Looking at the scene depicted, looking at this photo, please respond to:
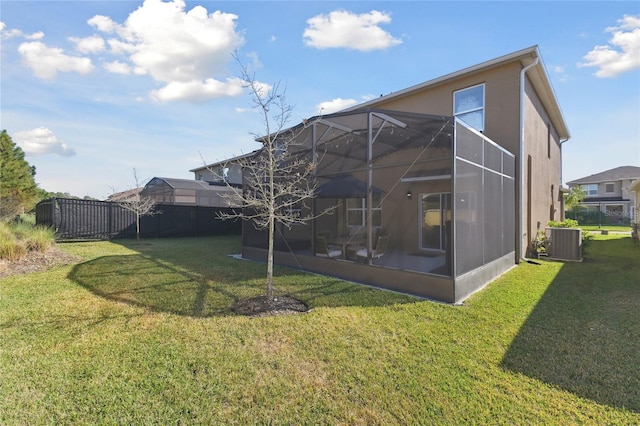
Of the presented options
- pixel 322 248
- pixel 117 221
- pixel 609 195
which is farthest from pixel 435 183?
pixel 609 195

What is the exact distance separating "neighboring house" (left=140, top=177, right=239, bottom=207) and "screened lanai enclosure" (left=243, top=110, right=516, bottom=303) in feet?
42.1

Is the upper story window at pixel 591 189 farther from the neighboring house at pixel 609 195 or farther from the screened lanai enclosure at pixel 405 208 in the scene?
the screened lanai enclosure at pixel 405 208

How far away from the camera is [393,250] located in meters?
10.9

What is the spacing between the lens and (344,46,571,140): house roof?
8617 millimetres

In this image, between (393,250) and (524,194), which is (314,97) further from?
(524,194)

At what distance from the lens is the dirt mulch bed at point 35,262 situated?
6.91 m

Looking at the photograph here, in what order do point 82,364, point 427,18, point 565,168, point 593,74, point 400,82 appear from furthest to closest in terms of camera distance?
point 565,168
point 400,82
point 593,74
point 427,18
point 82,364

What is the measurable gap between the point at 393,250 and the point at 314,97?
19.4ft

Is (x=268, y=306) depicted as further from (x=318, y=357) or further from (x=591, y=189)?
(x=591, y=189)

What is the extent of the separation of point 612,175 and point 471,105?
130 ft

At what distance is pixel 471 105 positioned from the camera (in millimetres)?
9914

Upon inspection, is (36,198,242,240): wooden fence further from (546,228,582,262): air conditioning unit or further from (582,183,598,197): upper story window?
(582,183,598,197): upper story window

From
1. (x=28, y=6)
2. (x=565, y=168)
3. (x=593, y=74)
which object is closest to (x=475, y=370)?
(x=28, y=6)

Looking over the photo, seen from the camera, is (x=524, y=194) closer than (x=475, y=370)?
No
